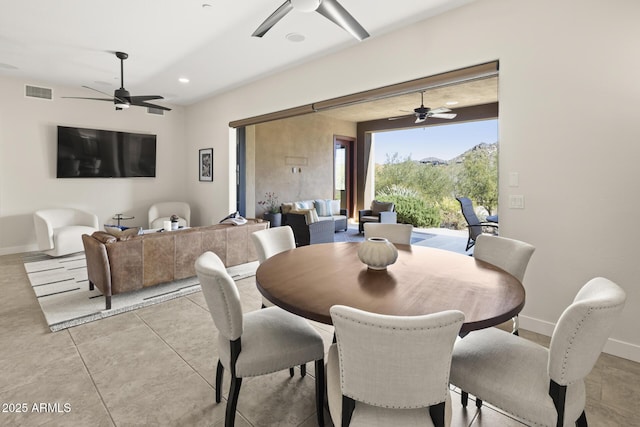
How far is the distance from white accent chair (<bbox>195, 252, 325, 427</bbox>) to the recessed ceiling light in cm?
299

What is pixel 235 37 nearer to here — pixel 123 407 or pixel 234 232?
pixel 234 232

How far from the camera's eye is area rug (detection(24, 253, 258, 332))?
311cm

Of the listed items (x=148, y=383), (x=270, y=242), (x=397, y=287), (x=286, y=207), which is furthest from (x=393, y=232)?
(x=286, y=207)

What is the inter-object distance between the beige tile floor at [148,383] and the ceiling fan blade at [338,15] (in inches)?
96.2

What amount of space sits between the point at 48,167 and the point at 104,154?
2.90ft

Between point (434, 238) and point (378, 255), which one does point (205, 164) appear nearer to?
point (434, 238)

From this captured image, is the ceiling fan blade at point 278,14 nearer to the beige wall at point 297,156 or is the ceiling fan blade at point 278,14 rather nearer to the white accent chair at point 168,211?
the beige wall at point 297,156

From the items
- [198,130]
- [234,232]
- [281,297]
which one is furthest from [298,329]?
[198,130]

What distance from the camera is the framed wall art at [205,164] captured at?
6621 mm

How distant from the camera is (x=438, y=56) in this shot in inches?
129

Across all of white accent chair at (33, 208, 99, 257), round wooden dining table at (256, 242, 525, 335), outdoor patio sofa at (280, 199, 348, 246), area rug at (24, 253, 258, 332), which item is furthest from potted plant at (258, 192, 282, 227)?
round wooden dining table at (256, 242, 525, 335)

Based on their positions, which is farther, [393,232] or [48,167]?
[48,167]

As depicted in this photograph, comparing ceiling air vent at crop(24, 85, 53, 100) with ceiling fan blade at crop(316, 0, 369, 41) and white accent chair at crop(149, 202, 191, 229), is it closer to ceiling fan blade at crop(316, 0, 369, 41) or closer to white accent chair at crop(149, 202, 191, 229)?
white accent chair at crop(149, 202, 191, 229)

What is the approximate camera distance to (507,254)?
2.21 m
